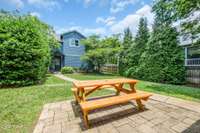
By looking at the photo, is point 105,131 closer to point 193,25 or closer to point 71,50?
point 193,25

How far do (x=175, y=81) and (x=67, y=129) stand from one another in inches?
366

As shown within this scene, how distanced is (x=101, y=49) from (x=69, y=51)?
607 centimetres

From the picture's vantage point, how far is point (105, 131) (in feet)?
9.59

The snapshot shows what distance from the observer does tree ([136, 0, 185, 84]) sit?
10.1m

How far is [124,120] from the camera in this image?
3461 millimetres

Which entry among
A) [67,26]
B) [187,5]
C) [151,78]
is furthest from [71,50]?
[187,5]

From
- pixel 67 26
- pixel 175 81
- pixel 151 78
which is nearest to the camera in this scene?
pixel 175 81

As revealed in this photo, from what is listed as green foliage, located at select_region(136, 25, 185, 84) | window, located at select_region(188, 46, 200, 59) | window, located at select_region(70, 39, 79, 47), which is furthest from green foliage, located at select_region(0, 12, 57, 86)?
window, located at select_region(70, 39, 79, 47)

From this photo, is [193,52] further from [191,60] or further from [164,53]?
[164,53]

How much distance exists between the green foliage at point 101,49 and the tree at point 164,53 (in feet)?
18.2

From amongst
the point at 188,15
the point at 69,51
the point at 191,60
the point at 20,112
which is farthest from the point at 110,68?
the point at 20,112

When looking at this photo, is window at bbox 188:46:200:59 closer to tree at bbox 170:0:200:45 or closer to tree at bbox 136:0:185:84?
tree at bbox 136:0:185:84

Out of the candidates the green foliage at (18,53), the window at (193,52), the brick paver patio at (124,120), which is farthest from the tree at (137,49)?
the brick paver patio at (124,120)

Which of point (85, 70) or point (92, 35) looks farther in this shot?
point (85, 70)
